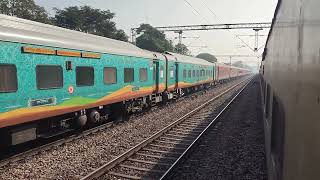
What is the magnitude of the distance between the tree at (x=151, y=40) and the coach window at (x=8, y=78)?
7685 centimetres

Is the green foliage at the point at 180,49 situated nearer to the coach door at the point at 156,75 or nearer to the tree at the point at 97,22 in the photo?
the tree at the point at 97,22

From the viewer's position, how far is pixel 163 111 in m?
19.2

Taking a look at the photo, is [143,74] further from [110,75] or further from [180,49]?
[180,49]

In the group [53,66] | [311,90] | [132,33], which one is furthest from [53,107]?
[132,33]

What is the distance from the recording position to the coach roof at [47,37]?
831 cm

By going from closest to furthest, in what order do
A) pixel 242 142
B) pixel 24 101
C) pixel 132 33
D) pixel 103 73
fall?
1. pixel 24 101
2. pixel 242 142
3. pixel 103 73
4. pixel 132 33

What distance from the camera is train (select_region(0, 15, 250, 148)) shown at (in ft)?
26.8

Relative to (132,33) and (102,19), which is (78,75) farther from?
(102,19)

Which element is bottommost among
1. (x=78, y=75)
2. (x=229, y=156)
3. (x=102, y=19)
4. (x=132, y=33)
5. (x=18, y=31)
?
(x=229, y=156)

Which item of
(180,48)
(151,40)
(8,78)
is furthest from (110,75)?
(151,40)

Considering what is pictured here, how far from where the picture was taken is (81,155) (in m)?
9.62

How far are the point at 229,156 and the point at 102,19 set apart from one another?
228 ft

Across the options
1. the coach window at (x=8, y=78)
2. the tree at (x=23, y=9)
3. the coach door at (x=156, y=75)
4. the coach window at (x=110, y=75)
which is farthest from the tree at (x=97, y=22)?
the coach window at (x=8, y=78)

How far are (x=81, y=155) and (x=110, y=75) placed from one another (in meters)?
4.58
